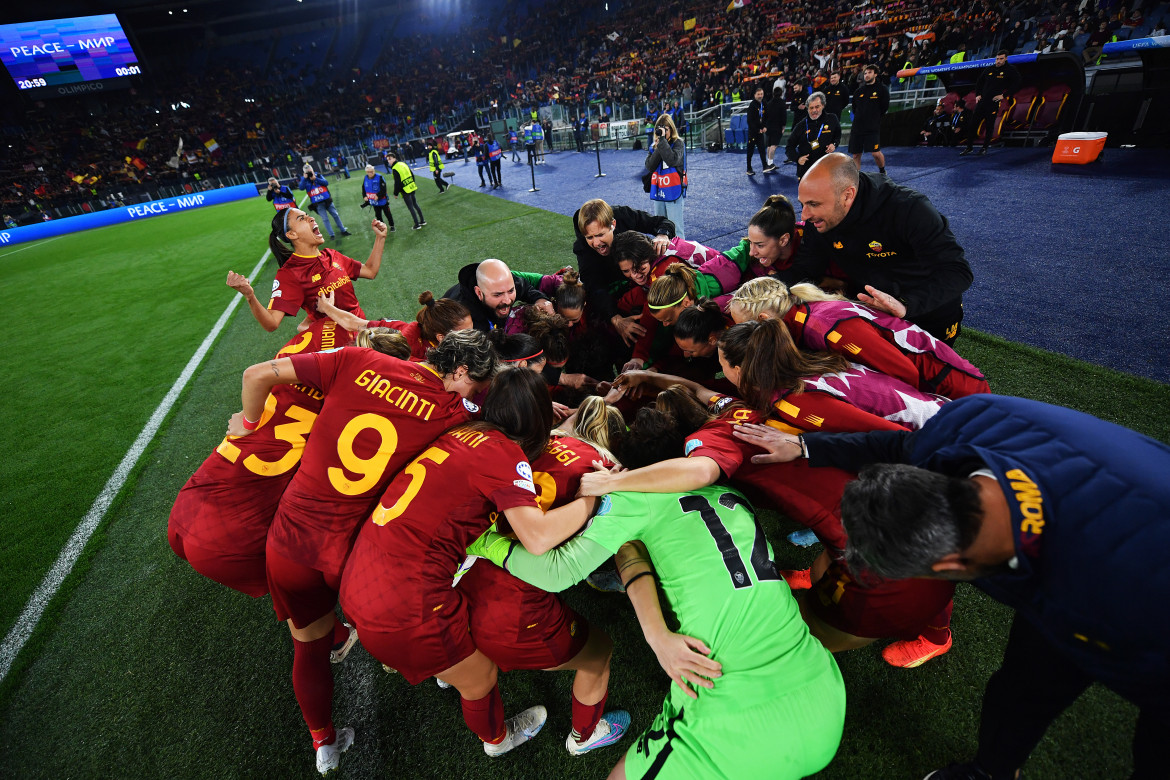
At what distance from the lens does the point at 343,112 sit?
37000mm

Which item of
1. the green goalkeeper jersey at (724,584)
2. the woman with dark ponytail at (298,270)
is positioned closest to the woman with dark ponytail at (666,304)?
the green goalkeeper jersey at (724,584)

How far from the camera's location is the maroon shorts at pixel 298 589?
2.10m

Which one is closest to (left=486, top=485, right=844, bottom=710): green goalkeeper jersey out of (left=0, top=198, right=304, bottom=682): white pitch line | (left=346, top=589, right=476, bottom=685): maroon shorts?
(left=346, top=589, right=476, bottom=685): maroon shorts

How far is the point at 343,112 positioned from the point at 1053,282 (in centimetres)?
4396

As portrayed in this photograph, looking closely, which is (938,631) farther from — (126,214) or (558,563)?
(126,214)

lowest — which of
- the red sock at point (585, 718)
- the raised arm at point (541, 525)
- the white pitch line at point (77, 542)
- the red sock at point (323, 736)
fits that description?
the white pitch line at point (77, 542)

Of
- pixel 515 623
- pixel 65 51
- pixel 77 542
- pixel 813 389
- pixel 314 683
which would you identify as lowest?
pixel 77 542

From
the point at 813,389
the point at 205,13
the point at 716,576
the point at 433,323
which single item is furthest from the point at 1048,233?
the point at 205,13

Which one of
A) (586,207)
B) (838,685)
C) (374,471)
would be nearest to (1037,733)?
(838,685)

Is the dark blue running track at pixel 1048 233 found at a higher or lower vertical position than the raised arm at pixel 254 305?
lower

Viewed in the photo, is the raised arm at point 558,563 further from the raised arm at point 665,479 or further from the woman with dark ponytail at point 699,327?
the woman with dark ponytail at point 699,327

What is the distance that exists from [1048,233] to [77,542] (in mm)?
10464

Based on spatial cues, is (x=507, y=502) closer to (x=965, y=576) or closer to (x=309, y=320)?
(x=965, y=576)

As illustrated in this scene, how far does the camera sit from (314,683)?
2238mm
